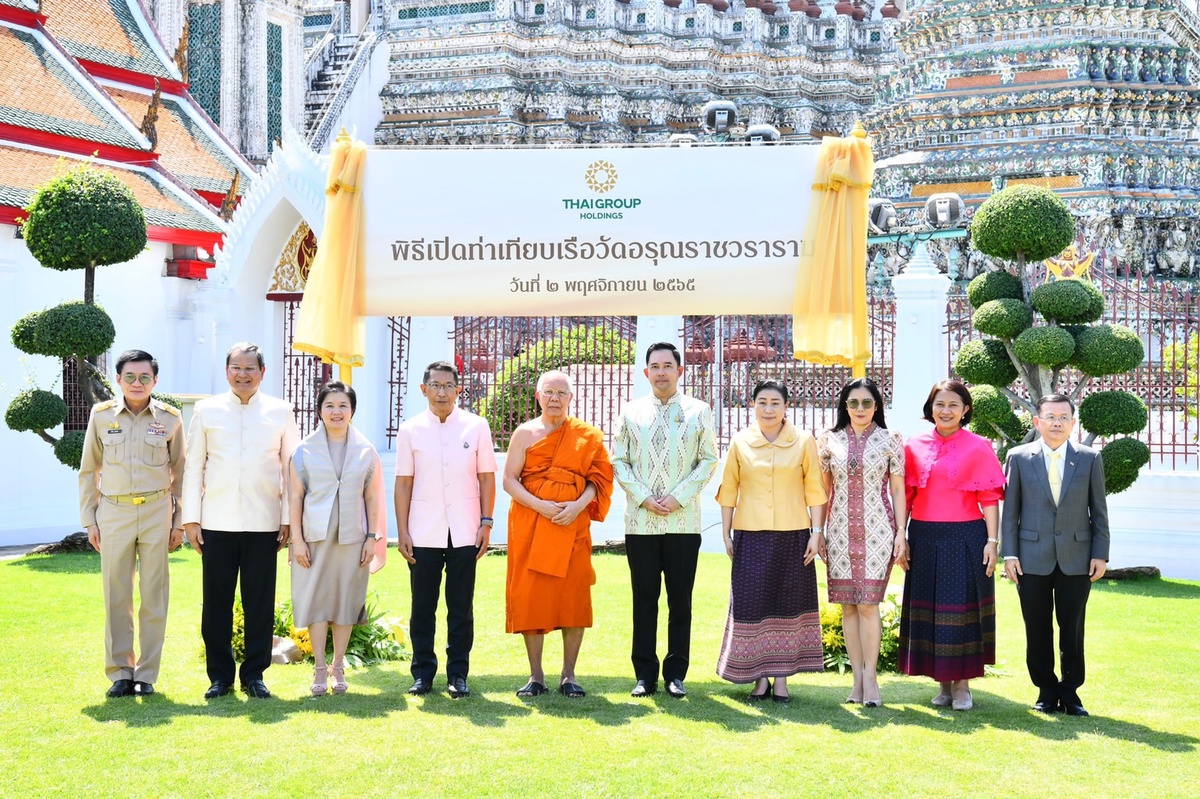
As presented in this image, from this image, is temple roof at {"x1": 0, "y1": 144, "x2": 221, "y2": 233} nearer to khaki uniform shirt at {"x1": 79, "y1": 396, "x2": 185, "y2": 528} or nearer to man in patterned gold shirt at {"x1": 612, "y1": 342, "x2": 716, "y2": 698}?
khaki uniform shirt at {"x1": 79, "y1": 396, "x2": 185, "y2": 528}

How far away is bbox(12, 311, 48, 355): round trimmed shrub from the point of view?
10609 mm

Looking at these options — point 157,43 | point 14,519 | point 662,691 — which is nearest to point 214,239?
point 14,519

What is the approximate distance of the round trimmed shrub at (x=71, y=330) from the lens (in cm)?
1051

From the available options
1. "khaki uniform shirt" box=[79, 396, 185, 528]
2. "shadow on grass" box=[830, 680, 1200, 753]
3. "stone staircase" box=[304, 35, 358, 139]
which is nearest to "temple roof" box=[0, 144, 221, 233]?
"khaki uniform shirt" box=[79, 396, 185, 528]

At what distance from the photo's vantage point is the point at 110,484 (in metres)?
6.19

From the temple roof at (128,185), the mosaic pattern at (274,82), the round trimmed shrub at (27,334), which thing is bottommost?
the round trimmed shrub at (27,334)

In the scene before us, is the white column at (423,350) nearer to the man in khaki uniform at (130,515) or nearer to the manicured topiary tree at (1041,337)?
the manicured topiary tree at (1041,337)

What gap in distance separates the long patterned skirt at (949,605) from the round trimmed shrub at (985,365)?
4.16 meters

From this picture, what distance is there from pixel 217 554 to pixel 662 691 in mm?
1903

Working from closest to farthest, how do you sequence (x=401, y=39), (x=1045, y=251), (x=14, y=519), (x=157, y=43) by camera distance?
1. (x=1045, y=251)
2. (x=14, y=519)
3. (x=157, y=43)
4. (x=401, y=39)

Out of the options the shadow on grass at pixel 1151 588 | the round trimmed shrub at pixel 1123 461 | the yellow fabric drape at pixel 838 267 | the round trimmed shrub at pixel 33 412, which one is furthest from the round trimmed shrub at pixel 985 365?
the round trimmed shrub at pixel 33 412

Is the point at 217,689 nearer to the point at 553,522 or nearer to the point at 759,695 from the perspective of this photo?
the point at 553,522

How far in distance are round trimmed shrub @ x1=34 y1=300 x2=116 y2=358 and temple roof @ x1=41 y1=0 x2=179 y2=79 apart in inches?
224

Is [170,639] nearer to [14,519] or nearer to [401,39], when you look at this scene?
[14,519]
